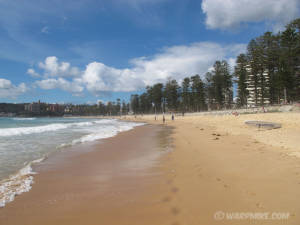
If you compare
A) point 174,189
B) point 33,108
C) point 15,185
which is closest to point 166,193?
point 174,189

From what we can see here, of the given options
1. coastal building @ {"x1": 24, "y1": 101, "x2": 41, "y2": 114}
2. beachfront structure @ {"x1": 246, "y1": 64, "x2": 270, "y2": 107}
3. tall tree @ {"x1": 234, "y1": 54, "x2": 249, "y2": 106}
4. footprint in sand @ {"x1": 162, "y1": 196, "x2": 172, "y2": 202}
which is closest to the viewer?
footprint in sand @ {"x1": 162, "y1": 196, "x2": 172, "y2": 202}

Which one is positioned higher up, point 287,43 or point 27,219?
point 287,43

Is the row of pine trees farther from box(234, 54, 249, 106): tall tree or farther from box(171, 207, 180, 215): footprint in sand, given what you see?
box(171, 207, 180, 215): footprint in sand

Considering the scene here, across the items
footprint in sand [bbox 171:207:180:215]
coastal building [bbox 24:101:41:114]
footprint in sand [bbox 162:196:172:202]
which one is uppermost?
coastal building [bbox 24:101:41:114]

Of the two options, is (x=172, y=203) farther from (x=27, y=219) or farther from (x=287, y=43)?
(x=287, y=43)

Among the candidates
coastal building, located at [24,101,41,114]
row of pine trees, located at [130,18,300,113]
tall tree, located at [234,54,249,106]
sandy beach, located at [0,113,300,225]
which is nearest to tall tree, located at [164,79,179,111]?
row of pine trees, located at [130,18,300,113]

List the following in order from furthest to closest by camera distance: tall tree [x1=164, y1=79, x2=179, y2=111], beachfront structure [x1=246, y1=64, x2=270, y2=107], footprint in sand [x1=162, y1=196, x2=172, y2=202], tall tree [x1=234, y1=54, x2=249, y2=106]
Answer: tall tree [x1=164, y1=79, x2=179, y2=111] < tall tree [x1=234, y1=54, x2=249, y2=106] < beachfront structure [x1=246, y1=64, x2=270, y2=107] < footprint in sand [x1=162, y1=196, x2=172, y2=202]

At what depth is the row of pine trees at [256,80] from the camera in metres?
34.1

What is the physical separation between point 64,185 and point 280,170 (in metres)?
5.77

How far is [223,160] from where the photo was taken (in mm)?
5918

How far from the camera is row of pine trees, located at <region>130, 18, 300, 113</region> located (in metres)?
34.1

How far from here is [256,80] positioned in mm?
46094

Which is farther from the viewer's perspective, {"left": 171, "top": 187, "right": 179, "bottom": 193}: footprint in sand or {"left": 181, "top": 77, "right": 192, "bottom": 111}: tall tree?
{"left": 181, "top": 77, "right": 192, "bottom": 111}: tall tree

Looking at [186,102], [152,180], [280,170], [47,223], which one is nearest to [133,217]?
[47,223]
